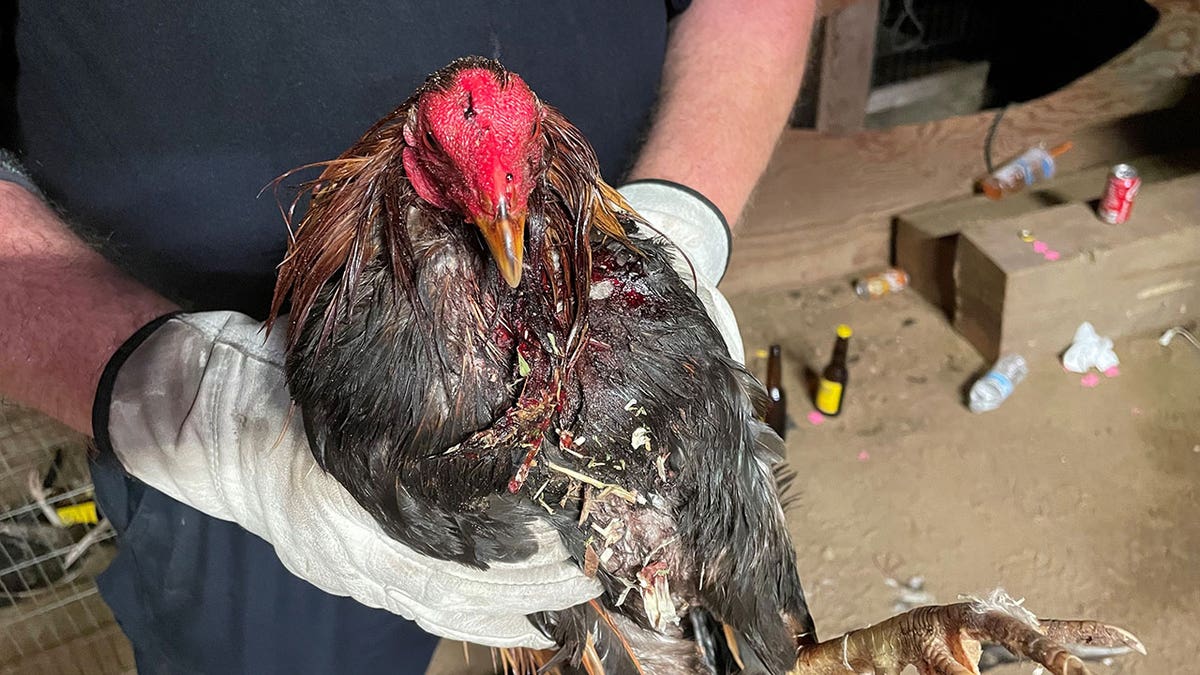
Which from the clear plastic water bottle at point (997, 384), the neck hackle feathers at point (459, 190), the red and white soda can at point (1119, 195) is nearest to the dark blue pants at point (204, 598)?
the neck hackle feathers at point (459, 190)

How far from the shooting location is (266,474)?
1.29 metres

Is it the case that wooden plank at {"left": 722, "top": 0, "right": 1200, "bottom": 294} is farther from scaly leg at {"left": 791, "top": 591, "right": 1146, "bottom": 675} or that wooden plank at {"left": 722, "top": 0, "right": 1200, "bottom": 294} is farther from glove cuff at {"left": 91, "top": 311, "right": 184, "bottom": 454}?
glove cuff at {"left": 91, "top": 311, "right": 184, "bottom": 454}

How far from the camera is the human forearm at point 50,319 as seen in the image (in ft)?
4.54

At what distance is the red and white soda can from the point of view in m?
2.88

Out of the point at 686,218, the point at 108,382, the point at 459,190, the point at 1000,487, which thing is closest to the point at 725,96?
the point at 686,218

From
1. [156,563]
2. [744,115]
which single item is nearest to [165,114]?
[156,563]

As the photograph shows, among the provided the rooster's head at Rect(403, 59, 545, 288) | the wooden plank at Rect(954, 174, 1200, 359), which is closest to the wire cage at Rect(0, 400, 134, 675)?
the rooster's head at Rect(403, 59, 545, 288)

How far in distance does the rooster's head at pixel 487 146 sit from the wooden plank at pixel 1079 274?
8.04 feet

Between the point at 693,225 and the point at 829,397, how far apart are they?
154cm

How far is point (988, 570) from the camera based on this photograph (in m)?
2.43

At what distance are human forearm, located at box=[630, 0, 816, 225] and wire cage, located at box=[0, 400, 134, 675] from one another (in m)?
1.78

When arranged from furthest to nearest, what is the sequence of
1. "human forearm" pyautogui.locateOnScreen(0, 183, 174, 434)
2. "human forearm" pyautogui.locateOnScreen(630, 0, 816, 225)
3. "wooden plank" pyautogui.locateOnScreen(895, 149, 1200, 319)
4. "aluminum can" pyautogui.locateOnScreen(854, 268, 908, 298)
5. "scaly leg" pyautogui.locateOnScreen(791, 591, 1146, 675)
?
"aluminum can" pyautogui.locateOnScreen(854, 268, 908, 298)
"wooden plank" pyautogui.locateOnScreen(895, 149, 1200, 319)
"human forearm" pyautogui.locateOnScreen(630, 0, 816, 225)
"human forearm" pyautogui.locateOnScreen(0, 183, 174, 434)
"scaly leg" pyautogui.locateOnScreen(791, 591, 1146, 675)

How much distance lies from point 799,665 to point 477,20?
1256 mm

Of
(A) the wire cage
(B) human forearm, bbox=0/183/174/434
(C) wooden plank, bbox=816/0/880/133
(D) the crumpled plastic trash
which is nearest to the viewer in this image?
(B) human forearm, bbox=0/183/174/434
